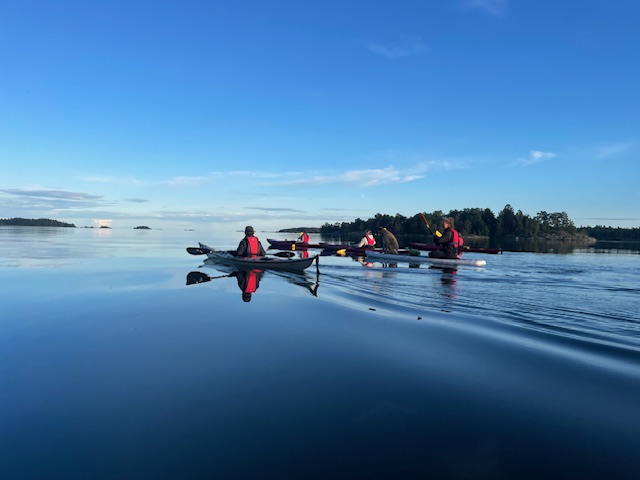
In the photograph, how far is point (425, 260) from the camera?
25.4 m

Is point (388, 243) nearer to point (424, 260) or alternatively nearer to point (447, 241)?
point (424, 260)

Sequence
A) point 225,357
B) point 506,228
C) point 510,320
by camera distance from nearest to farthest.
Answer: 1. point 225,357
2. point 510,320
3. point 506,228

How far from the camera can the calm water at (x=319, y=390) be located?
14.0 ft

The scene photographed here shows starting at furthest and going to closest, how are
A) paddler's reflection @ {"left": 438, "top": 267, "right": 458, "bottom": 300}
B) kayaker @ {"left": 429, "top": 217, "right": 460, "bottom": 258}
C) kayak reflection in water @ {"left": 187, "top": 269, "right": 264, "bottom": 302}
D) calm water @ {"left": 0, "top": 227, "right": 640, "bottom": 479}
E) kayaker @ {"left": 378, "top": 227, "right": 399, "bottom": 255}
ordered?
kayaker @ {"left": 378, "top": 227, "right": 399, "bottom": 255}, kayaker @ {"left": 429, "top": 217, "right": 460, "bottom": 258}, kayak reflection in water @ {"left": 187, "top": 269, "right": 264, "bottom": 302}, paddler's reflection @ {"left": 438, "top": 267, "right": 458, "bottom": 300}, calm water @ {"left": 0, "top": 227, "right": 640, "bottom": 479}

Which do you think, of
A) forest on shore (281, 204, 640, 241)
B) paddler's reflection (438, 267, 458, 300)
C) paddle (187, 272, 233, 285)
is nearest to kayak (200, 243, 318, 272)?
paddle (187, 272, 233, 285)

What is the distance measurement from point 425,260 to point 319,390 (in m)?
20.6

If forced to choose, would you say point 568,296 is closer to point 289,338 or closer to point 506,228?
point 289,338

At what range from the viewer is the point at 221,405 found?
5.54 metres

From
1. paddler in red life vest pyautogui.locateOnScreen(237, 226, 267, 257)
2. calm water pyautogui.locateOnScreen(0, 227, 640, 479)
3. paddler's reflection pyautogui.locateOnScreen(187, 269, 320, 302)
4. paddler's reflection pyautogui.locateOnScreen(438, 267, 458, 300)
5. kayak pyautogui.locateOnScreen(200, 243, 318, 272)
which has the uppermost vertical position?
paddler in red life vest pyautogui.locateOnScreen(237, 226, 267, 257)

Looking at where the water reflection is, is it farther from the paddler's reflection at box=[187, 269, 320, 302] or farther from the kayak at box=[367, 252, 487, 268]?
the kayak at box=[367, 252, 487, 268]

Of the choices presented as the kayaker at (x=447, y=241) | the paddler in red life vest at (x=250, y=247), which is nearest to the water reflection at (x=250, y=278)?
the paddler in red life vest at (x=250, y=247)

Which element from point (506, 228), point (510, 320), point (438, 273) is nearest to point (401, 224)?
point (506, 228)

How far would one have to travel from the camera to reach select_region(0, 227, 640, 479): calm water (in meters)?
4.25

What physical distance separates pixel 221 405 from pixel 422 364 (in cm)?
383
